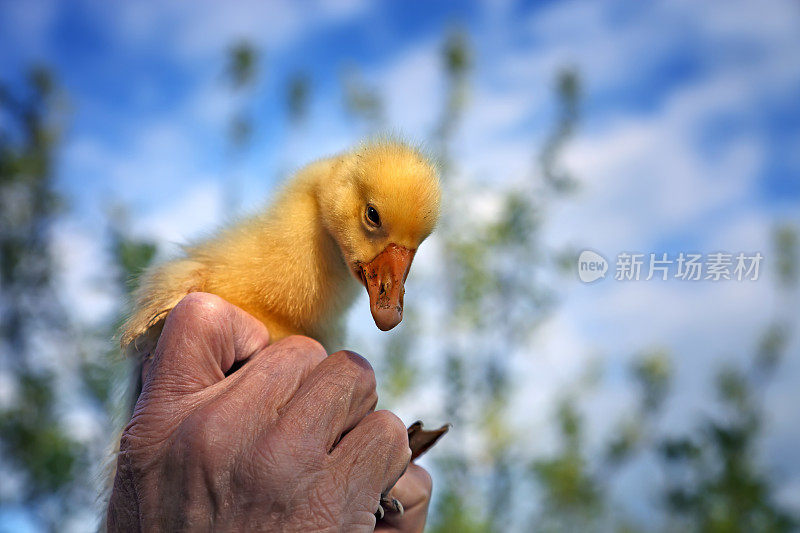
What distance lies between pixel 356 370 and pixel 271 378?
17cm

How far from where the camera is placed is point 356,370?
4.47 ft

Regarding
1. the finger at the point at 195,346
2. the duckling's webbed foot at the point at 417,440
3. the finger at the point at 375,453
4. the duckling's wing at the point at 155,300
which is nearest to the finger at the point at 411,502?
the duckling's webbed foot at the point at 417,440

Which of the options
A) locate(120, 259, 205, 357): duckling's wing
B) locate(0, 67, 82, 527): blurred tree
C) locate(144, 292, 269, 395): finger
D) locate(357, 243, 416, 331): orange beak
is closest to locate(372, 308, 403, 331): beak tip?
locate(357, 243, 416, 331): orange beak

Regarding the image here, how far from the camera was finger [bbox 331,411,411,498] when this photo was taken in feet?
4.24

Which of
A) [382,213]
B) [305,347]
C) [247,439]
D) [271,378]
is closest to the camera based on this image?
[247,439]

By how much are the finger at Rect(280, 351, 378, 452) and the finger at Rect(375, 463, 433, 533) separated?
289mm

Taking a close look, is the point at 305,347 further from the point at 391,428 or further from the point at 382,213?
the point at 382,213

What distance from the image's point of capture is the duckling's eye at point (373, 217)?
63.4 inches

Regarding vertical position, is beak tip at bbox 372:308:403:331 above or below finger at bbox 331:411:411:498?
above

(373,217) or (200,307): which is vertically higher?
(373,217)

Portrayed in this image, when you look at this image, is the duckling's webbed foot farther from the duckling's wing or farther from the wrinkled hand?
the duckling's wing

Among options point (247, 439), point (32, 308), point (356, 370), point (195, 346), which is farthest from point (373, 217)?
point (32, 308)

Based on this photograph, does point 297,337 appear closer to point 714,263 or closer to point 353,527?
point 353,527

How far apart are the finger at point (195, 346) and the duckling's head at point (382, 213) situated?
330mm
